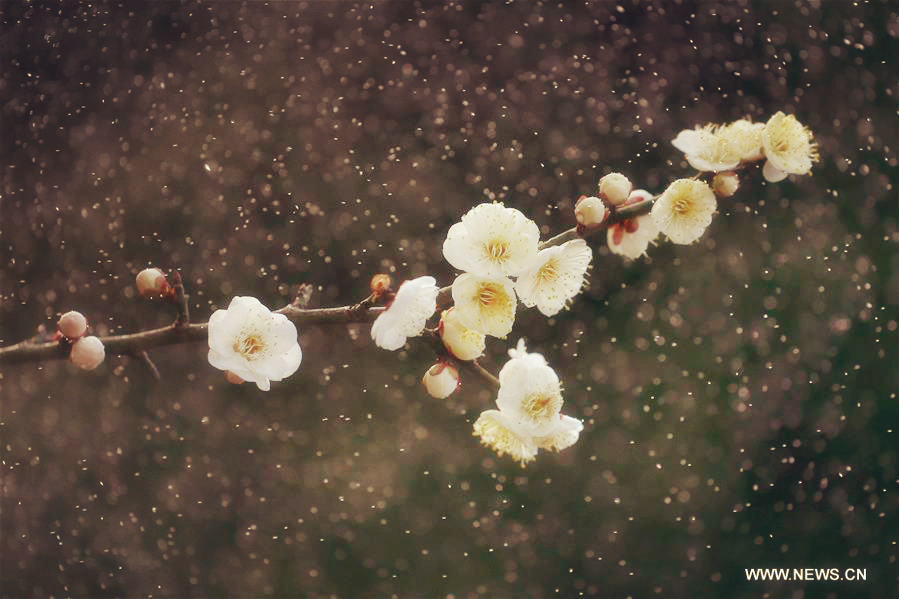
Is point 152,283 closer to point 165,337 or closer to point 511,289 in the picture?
point 165,337

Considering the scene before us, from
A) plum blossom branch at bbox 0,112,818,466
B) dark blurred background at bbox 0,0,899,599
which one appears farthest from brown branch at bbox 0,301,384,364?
dark blurred background at bbox 0,0,899,599

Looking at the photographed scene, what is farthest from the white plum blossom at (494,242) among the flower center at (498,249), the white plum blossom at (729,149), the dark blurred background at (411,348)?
the dark blurred background at (411,348)

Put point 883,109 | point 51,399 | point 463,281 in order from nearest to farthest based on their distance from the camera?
point 463,281 → point 51,399 → point 883,109

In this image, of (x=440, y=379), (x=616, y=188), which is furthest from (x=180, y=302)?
(x=616, y=188)

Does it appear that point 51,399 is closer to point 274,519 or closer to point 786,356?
point 274,519

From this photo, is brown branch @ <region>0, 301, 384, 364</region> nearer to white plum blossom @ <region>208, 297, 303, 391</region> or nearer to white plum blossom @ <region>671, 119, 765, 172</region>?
white plum blossom @ <region>208, 297, 303, 391</region>

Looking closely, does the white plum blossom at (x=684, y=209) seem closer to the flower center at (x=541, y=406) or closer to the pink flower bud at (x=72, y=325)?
the flower center at (x=541, y=406)

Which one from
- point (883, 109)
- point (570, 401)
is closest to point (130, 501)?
point (570, 401)
